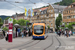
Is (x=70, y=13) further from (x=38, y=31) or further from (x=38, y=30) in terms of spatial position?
(x=38, y=31)

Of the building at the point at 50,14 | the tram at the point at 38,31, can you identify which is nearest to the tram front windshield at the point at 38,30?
the tram at the point at 38,31

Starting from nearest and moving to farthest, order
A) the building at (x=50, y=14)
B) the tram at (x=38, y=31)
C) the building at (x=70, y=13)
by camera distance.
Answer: the tram at (x=38, y=31) < the building at (x=70, y=13) < the building at (x=50, y=14)

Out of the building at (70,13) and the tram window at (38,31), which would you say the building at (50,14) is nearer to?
the building at (70,13)

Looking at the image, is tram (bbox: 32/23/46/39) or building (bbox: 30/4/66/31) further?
building (bbox: 30/4/66/31)

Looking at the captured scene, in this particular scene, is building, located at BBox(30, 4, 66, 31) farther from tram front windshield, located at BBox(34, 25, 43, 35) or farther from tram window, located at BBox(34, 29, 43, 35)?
tram window, located at BBox(34, 29, 43, 35)

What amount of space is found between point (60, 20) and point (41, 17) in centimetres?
1734

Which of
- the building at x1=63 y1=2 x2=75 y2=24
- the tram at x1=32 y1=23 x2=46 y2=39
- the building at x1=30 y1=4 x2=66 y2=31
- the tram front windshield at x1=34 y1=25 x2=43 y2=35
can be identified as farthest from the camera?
the building at x1=30 y1=4 x2=66 y2=31

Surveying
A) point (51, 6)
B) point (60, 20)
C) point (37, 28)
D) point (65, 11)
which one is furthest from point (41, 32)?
point (51, 6)

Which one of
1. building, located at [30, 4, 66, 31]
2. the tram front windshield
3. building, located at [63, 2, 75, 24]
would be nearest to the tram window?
the tram front windshield

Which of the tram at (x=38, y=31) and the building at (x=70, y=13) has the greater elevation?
the building at (x=70, y=13)

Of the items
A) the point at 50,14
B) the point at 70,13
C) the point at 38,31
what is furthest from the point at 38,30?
the point at 50,14

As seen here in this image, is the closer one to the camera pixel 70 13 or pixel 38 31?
pixel 38 31

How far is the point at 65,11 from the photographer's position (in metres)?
84.7

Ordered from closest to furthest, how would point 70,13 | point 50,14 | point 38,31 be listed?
point 38,31
point 70,13
point 50,14
